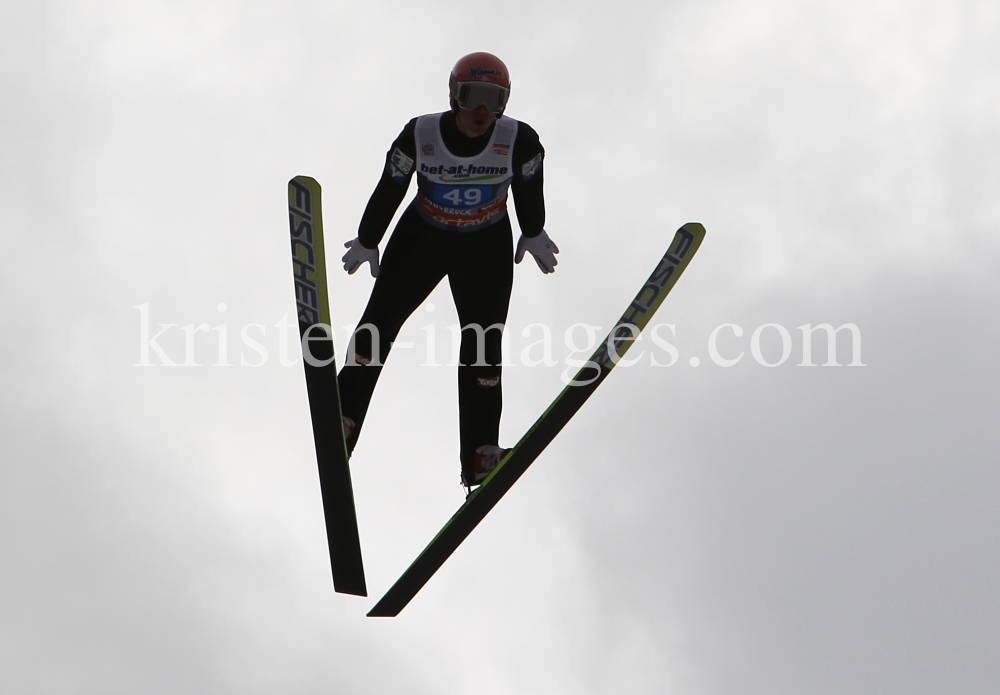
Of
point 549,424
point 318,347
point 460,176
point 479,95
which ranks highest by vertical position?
point 479,95

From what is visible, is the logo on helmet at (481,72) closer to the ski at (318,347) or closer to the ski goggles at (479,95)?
the ski goggles at (479,95)

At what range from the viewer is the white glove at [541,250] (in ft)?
23.3

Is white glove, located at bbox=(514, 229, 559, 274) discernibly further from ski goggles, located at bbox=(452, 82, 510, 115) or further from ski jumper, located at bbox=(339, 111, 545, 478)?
ski goggles, located at bbox=(452, 82, 510, 115)

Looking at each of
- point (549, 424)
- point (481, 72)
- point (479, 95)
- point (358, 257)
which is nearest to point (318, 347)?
point (358, 257)

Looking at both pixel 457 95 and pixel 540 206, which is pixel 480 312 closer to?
pixel 540 206

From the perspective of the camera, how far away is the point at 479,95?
632 cm

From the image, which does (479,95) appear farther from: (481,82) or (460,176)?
(460,176)

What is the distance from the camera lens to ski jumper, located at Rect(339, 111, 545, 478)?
261 inches

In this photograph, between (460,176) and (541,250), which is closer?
(460,176)

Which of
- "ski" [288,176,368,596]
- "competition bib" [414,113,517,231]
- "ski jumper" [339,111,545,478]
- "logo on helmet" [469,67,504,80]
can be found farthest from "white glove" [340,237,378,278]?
"logo on helmet" [469,67,504,80]

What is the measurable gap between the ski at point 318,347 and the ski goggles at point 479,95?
1217mm

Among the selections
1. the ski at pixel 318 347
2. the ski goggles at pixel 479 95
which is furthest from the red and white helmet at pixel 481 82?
the ski at pixel 318 347

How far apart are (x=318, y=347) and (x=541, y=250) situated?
2.04 metres

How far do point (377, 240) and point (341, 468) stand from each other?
5.37 ft
